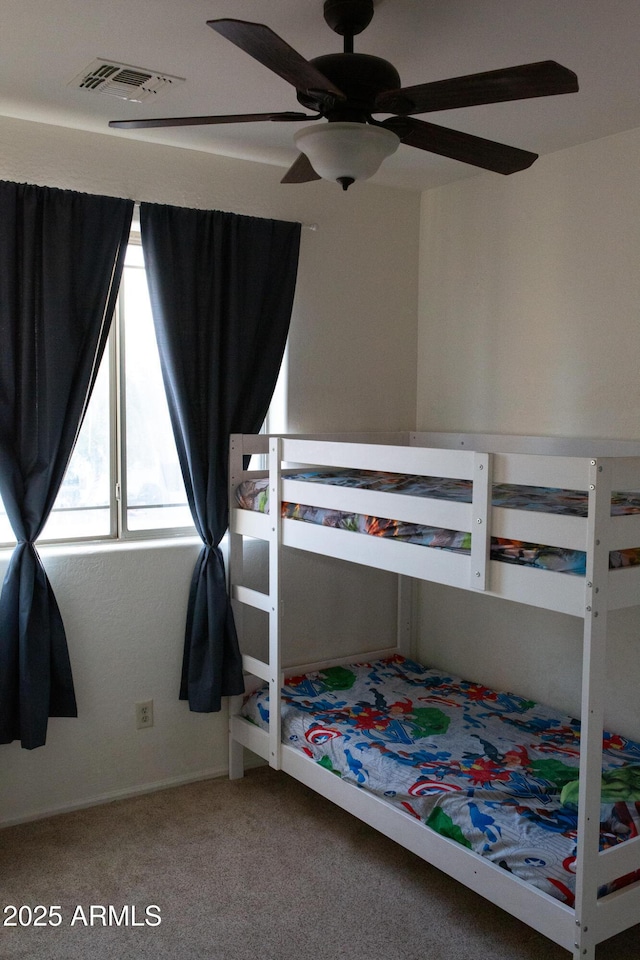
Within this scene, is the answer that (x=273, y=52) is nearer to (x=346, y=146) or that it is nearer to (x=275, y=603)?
(x=346, y=146)

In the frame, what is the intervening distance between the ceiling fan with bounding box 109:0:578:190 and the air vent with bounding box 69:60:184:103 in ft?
1.91

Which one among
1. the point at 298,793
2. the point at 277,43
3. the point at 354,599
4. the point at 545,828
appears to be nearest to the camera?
the point at 277,43

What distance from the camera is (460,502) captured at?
7.45ft

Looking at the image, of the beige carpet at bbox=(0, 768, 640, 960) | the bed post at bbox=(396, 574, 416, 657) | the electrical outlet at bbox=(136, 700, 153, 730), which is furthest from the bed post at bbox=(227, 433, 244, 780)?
the bed post at bbox=(396, 574, 416, 657)

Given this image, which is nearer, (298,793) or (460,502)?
(460,502)

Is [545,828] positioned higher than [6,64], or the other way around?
[6,64]

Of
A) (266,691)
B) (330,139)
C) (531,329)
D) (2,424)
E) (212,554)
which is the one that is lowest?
(266,691)

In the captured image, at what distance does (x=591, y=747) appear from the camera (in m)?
1.97

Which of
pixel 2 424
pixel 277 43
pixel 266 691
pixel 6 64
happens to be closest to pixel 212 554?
pixel 266 691

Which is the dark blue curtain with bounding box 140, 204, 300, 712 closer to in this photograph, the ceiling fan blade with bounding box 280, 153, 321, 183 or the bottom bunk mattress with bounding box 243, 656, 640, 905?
the bottom bunk mattress with bounding box 243, 656, 640, 905

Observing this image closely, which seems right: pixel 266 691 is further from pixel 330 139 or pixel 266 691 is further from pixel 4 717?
pixel 330 139

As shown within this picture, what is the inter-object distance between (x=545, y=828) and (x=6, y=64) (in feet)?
8.43

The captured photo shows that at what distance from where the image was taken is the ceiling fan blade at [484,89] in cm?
157

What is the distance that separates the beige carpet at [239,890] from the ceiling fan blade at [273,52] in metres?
2.15
